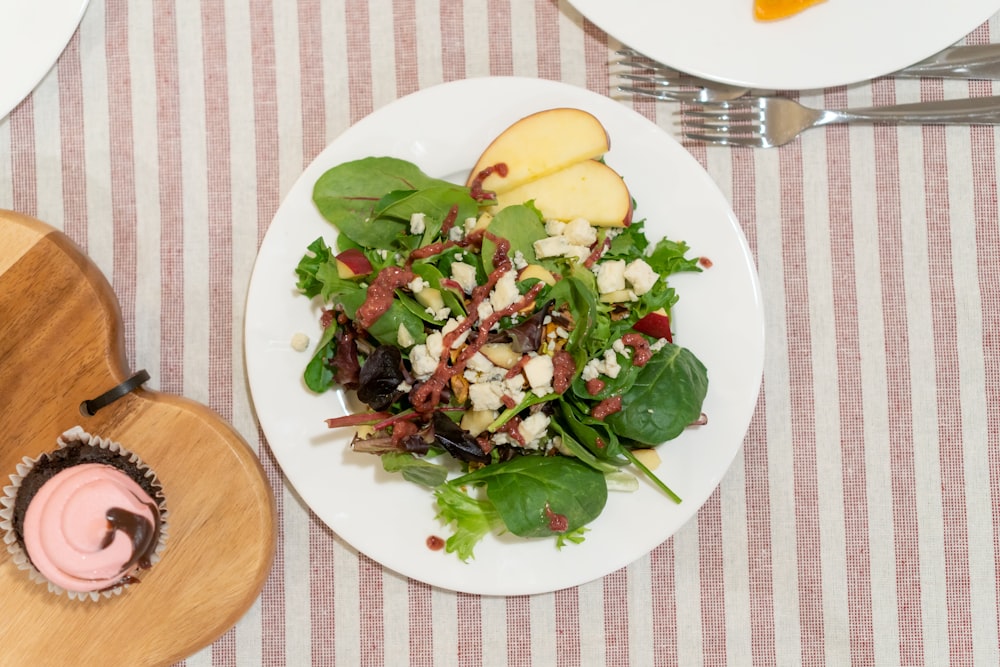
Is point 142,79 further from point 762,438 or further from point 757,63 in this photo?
point 762,438

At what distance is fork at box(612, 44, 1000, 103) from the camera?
1475mm

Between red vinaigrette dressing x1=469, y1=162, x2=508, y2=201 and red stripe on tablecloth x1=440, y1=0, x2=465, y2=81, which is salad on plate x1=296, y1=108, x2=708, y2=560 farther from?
red stripe on tablecloth x1=440, y1=0, x2=465, y2=81

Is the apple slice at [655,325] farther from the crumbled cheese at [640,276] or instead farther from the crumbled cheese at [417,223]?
the crumbled cheese at [417,223]

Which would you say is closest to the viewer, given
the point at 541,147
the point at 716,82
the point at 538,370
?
the point at 538,370

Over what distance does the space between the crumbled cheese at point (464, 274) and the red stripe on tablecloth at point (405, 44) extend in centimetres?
42

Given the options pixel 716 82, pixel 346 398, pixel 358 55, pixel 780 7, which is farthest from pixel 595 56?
pixel 346 398

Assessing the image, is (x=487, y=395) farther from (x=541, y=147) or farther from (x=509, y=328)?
(x=541, y=147)

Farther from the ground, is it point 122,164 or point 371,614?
point 122,164

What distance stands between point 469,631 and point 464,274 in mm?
689

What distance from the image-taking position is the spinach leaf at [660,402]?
4.21ft

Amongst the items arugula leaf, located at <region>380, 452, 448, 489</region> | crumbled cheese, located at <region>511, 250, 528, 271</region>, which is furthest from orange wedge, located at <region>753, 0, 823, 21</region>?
arugula leaf, located at <region>380, 452, 448, 489</region>

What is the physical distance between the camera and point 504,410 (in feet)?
4.19

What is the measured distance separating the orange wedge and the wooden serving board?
45.5 inches

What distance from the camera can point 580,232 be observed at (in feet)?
4.22
